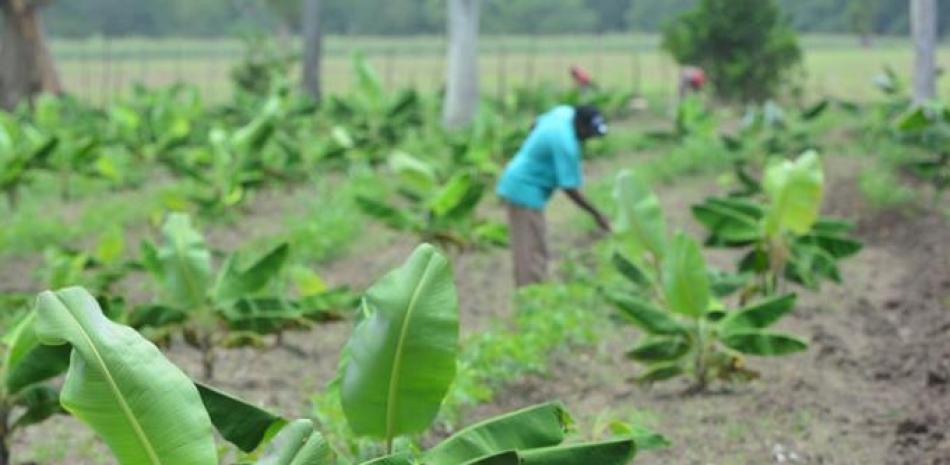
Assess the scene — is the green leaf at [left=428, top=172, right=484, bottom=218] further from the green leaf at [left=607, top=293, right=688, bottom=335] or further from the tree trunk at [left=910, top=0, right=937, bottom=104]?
the tree trunk at [left=910, top=0, right=937, bottom=104]

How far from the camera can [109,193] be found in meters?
16.7

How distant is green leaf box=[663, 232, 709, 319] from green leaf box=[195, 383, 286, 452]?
8.95 feet

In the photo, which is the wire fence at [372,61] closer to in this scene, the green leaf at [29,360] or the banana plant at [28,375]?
the banana plant at [28,375]

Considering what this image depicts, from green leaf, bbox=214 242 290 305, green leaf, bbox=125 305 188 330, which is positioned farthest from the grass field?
green leaf, bbox=125 305 188 330

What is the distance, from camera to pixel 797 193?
8.43 meters

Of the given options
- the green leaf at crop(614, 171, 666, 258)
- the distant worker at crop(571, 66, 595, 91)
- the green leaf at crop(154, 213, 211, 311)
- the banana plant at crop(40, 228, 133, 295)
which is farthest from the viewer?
the distant worker at crop(571, 66, 595, 91)

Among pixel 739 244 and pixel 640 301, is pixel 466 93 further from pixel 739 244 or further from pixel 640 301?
pixel 640 301

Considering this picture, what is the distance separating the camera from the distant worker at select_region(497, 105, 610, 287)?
392 inches

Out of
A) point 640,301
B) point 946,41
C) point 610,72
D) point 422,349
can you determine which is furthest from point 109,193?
point 946,41

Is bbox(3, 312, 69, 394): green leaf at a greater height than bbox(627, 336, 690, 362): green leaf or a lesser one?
greater

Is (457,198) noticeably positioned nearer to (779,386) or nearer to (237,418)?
(779,386)

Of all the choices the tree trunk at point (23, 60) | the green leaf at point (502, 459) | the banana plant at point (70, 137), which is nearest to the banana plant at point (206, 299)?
the green leaf at point (502, 459)

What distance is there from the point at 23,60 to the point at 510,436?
24.4 metres

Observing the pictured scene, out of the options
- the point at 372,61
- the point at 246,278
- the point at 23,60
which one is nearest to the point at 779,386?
the point at 246,278
